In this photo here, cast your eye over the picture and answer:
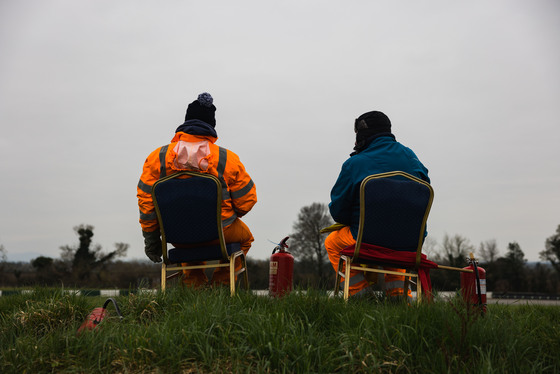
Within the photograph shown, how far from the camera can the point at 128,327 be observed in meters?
2.92

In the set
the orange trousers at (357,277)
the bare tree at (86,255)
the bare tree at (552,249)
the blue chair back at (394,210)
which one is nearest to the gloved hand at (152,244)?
the orange trousers at (357,277)

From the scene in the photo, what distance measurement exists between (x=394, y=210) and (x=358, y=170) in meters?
0.50

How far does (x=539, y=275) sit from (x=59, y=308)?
2631cm

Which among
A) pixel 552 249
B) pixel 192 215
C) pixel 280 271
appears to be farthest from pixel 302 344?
pixel 552 249

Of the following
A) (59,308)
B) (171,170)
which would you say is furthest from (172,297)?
(171,170)

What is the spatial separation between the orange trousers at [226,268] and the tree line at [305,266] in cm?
526

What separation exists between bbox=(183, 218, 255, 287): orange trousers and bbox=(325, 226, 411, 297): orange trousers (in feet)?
2.79

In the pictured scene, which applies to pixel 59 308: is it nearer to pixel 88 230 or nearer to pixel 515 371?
pixel 515 371

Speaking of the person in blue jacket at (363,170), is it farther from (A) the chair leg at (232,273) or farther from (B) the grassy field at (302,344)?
(B) the grassy field at (302,344)

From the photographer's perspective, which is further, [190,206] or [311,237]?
[311,237]

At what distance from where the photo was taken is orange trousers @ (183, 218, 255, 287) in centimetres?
461

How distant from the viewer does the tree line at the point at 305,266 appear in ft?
50.6

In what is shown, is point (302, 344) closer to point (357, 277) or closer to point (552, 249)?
point (357, 277)

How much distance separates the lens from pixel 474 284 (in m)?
3.83
